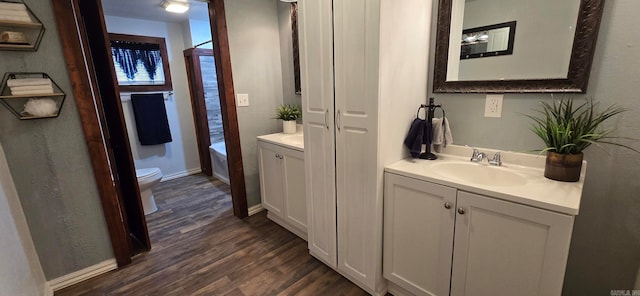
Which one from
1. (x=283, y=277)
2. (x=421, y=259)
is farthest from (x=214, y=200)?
(x=421, y=259)

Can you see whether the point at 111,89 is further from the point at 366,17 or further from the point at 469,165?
the point at 469,165

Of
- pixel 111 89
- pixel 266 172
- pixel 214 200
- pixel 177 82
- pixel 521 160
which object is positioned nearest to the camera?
pixel 521 160

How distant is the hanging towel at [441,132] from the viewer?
1.57 meters

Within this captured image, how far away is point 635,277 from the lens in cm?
123

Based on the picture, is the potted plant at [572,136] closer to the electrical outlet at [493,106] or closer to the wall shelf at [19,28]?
the electrical outlet at [493,106]

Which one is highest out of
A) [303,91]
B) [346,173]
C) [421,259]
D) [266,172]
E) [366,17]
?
[366,17]

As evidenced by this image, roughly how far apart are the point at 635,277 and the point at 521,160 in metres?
0.69

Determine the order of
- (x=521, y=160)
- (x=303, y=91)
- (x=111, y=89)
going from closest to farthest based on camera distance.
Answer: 1. (x=521, y=160)
2. (x=303, y=91)
3. (x=111, y=89)

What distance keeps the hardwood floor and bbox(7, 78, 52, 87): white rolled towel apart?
4.50 ft

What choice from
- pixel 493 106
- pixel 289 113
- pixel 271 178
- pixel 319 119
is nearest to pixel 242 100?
pixel 289 113

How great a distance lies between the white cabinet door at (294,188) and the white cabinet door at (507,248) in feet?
3.85

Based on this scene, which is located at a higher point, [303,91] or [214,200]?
[303,91]

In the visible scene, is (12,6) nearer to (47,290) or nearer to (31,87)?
(31,87)

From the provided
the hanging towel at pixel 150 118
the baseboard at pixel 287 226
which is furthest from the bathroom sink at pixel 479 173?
the hanging towel at pixel 150 118
